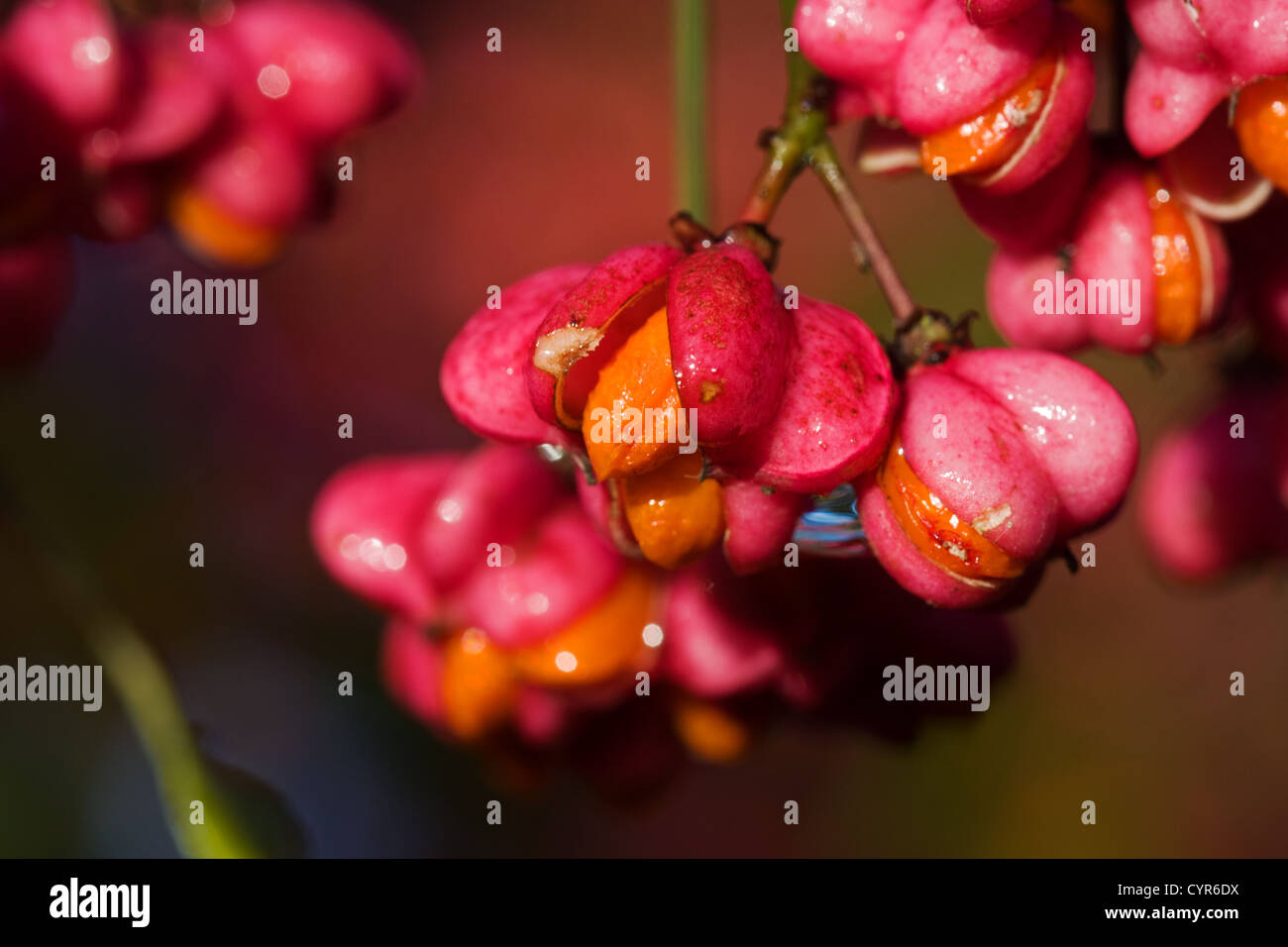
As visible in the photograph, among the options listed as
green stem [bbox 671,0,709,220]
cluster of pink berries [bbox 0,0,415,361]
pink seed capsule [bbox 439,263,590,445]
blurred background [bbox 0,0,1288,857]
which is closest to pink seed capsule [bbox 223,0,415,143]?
cluster of pink berries [bbox 0,0,415,361]

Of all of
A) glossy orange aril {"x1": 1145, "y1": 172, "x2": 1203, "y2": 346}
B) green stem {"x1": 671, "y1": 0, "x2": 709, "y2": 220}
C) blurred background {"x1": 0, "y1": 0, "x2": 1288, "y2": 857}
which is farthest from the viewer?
blurred background {"x1": 0, "y1": 0, "x2": 1288, "y2": 857}

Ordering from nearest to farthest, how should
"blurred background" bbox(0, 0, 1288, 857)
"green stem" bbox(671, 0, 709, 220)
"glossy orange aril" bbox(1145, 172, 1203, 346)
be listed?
"glossy orange aril" bbox(1145, 172, 1203, 346) < "green stem" bbox(671, 0, 709, 220) < "blurred background" bbox(0, 0, 1288, 857)

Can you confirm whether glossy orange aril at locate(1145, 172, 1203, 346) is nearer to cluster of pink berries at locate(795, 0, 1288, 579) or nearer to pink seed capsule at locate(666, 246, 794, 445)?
cluster of pink berries at locate(795, 0, 1288, 579)

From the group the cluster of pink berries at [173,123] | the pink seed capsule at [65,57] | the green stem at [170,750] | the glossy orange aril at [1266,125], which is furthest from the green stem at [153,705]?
the glossy orange aril at [1266,125]

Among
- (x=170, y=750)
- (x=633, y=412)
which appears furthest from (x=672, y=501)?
(x=170, y=750)

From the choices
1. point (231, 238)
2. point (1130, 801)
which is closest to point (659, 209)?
point (1130, 801)

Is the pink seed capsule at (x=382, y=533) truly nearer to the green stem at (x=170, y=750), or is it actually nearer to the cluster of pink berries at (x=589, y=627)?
the cluster of pink berries at (x=589, y=627)
